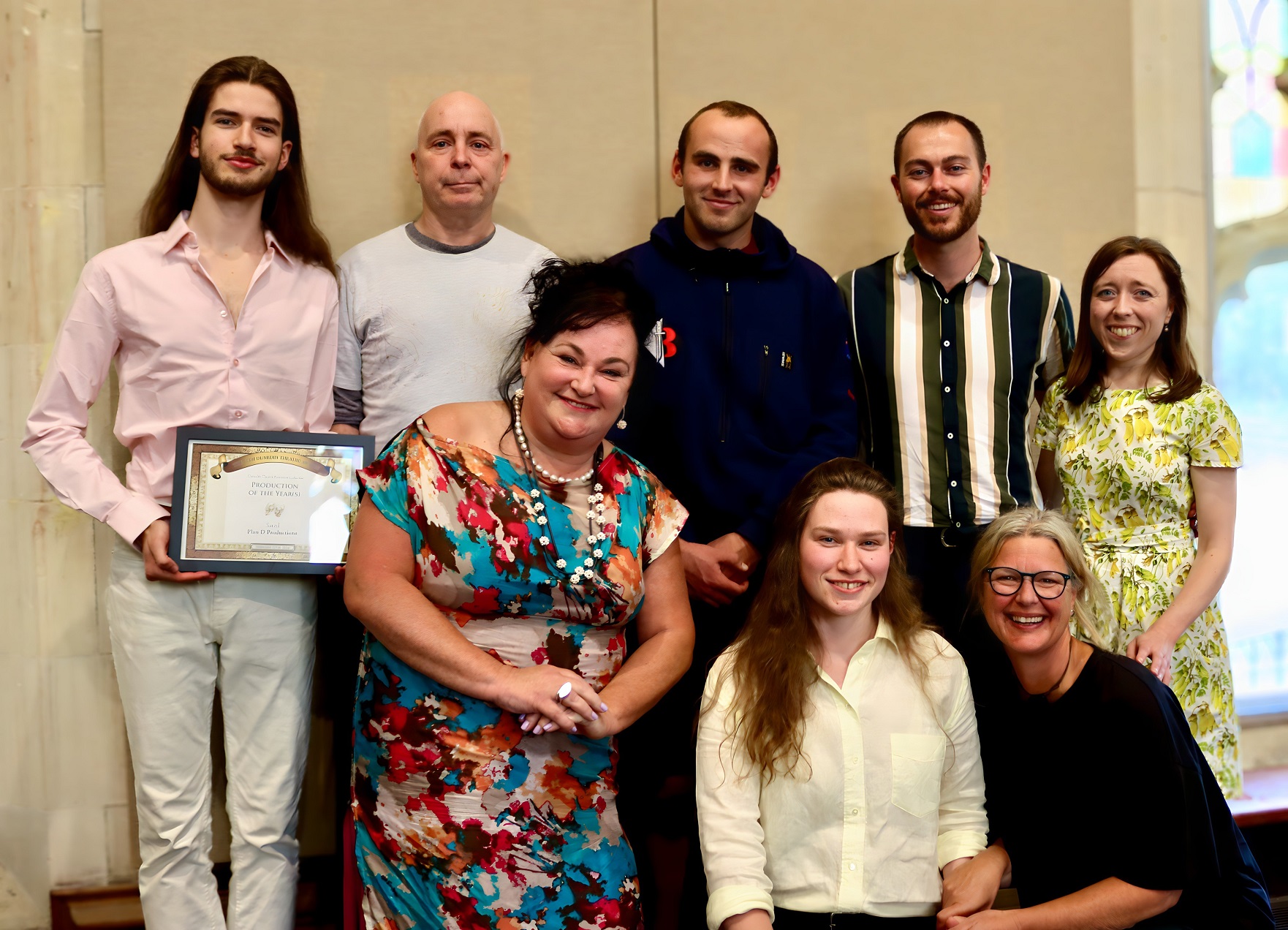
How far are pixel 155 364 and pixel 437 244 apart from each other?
0.69 m

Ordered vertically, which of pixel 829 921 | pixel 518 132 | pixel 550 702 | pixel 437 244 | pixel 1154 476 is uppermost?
pixel 518 132

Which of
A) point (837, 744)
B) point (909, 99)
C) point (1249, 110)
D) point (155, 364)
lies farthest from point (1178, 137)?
point (155, 364)

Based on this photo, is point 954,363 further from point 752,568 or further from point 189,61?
point 189,61

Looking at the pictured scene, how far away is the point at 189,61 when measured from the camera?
9.43 ft

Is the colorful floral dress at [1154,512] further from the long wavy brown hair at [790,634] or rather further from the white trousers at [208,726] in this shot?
the white trousers at [208,726]

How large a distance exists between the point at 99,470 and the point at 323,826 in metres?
1.20

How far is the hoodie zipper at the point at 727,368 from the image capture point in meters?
2.55

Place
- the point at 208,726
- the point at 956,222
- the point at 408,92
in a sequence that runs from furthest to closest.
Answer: the point at 408,92
the point at 956,222
the point at 208,726

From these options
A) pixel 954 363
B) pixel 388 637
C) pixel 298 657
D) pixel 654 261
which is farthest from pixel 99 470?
pixel 954 363

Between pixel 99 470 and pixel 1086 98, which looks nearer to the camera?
pixel 99 470

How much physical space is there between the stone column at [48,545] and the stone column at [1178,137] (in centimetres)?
297

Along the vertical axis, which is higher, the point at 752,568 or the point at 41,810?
the point at 752,568

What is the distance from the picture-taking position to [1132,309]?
265 cm

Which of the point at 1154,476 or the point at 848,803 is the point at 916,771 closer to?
the point at 848,803
